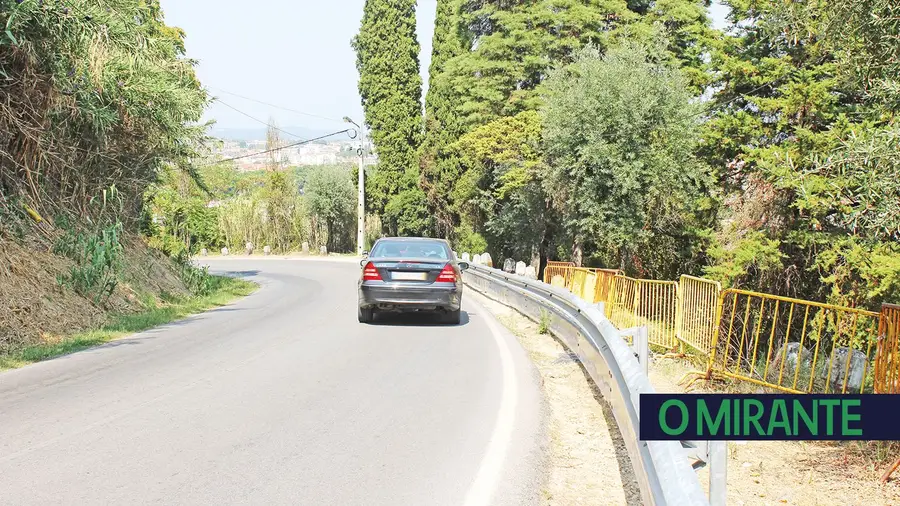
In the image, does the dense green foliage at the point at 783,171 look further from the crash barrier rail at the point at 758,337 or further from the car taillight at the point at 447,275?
the car taillight at the point at 447,275

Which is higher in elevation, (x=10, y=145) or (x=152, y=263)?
(x=10, y=145)

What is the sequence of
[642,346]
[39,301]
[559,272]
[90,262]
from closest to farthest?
[642,346], [39,301], [90,262], [559,272]

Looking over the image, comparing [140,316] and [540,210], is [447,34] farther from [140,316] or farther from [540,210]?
[140,316]

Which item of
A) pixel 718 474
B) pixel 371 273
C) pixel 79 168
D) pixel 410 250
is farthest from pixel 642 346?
pixel 79 168

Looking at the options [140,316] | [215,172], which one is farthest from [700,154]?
[215,172]

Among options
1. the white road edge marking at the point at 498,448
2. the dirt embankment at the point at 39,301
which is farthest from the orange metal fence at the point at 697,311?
A: the dirt embankment at the point at 39,301

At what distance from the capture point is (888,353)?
6.63m

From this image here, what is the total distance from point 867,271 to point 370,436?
1488 cm

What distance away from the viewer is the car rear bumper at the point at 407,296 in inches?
542

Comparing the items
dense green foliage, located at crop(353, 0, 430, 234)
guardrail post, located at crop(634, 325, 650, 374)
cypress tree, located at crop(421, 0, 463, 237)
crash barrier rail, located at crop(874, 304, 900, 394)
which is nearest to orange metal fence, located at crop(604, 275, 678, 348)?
crash barrier rail, located at crop(874, 304, 900, 394)

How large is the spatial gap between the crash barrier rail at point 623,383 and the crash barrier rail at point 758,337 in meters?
1.46

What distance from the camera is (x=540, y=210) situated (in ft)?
121

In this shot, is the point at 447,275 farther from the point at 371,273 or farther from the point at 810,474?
the point at 810,474

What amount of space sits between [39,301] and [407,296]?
600 cm
